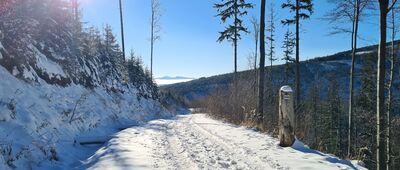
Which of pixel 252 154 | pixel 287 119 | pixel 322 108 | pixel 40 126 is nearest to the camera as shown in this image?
pixel 252 154

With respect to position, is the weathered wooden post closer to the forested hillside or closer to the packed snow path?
the packed snow path

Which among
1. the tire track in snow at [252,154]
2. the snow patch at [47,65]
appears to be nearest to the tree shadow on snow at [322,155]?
the tire track in snow at [252,154]

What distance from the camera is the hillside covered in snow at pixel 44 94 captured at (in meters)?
7.34

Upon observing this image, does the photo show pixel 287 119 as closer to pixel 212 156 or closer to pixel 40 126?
pixel 212 156

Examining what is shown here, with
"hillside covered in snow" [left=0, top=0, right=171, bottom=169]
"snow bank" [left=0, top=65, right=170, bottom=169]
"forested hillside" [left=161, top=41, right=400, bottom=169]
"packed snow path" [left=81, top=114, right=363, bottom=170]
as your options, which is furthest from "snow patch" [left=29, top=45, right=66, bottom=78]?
"forested hillside" [left=161, top=41, right=400, bottom=169]

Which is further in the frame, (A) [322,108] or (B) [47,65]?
(A) [322,108]

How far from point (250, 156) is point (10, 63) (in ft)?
23.6

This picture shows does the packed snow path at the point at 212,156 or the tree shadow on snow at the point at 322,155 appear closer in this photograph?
the packed snow path at the point at 212,156

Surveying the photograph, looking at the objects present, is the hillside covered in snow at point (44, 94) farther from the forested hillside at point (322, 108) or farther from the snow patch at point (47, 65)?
the forested hillside at point (322, 108)

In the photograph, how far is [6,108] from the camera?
7812mm

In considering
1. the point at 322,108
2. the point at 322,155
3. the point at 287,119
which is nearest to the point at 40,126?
the point at 287,119

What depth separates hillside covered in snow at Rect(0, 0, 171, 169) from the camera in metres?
7.34

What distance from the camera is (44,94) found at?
10938 mm

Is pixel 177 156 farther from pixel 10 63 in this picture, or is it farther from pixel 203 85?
pixel 203 85
